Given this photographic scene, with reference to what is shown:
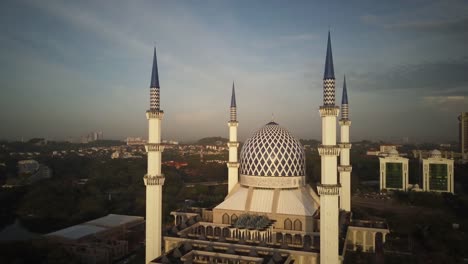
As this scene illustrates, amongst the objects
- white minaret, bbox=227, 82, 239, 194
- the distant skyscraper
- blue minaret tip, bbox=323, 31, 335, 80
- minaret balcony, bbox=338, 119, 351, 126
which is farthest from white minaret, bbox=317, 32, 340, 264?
the distant skyscraper

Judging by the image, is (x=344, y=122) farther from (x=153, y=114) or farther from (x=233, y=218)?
(x=153, y=114)

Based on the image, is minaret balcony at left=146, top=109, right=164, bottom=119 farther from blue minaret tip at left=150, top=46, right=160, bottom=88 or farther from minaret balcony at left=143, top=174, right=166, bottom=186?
minaret balcony at left=143, top=174, right=166, bottom=186

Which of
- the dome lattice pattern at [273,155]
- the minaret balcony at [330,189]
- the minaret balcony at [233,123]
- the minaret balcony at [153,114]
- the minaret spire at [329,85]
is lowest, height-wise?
the minaret balcony at [330,189]

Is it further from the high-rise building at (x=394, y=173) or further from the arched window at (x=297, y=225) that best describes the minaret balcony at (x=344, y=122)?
the high-rise building at (x=394, y=173)

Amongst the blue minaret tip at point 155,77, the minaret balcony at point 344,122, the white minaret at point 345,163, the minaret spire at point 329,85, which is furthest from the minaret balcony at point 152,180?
the minaret balcony at point 344,122

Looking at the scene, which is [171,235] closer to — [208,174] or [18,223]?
[18,223]

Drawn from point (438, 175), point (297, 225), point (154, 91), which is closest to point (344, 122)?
point (297, 225)

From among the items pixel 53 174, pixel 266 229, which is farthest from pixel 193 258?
pixel 53 174
